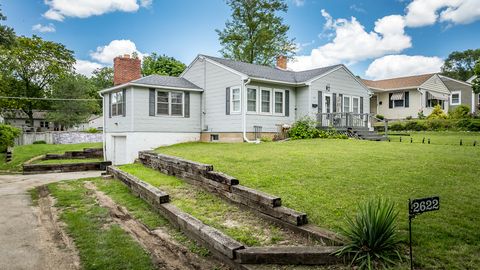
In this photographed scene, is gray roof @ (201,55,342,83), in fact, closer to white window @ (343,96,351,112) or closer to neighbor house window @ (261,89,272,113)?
neighbor house window @ (261,89,272,113)

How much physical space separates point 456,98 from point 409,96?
7097 millimetres

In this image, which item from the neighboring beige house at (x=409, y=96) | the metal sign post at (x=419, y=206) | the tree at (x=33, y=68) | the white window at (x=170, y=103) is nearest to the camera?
the metal sign post at (x=419, y=206)

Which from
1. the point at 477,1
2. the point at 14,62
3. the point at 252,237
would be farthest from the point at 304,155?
the point at 14,62

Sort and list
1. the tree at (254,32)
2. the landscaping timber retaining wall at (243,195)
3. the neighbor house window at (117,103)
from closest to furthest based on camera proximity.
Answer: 1. the landscaping timber retaining wall at (243,195)
2. the neighbor house window at (117,103)
3. the tree at (254,32)

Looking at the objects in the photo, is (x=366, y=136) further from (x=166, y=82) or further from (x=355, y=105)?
(x=166, y=82)

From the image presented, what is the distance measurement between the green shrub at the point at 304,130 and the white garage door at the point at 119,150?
8.63 m

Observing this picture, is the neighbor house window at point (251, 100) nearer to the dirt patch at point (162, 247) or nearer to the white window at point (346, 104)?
the white window at point (346, 104)

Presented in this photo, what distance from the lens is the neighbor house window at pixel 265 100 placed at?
1622 cm

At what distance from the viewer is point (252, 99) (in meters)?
15.8

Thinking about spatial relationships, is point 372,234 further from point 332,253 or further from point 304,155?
point 304,155

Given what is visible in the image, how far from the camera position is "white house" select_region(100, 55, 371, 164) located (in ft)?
51.5

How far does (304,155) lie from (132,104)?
963 centimetres

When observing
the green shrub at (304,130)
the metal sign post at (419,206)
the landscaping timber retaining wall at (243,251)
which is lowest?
the landscaping timber retaining wall at (243,251)

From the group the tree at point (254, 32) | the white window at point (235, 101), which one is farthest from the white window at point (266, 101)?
the tree at point (254, 32)
